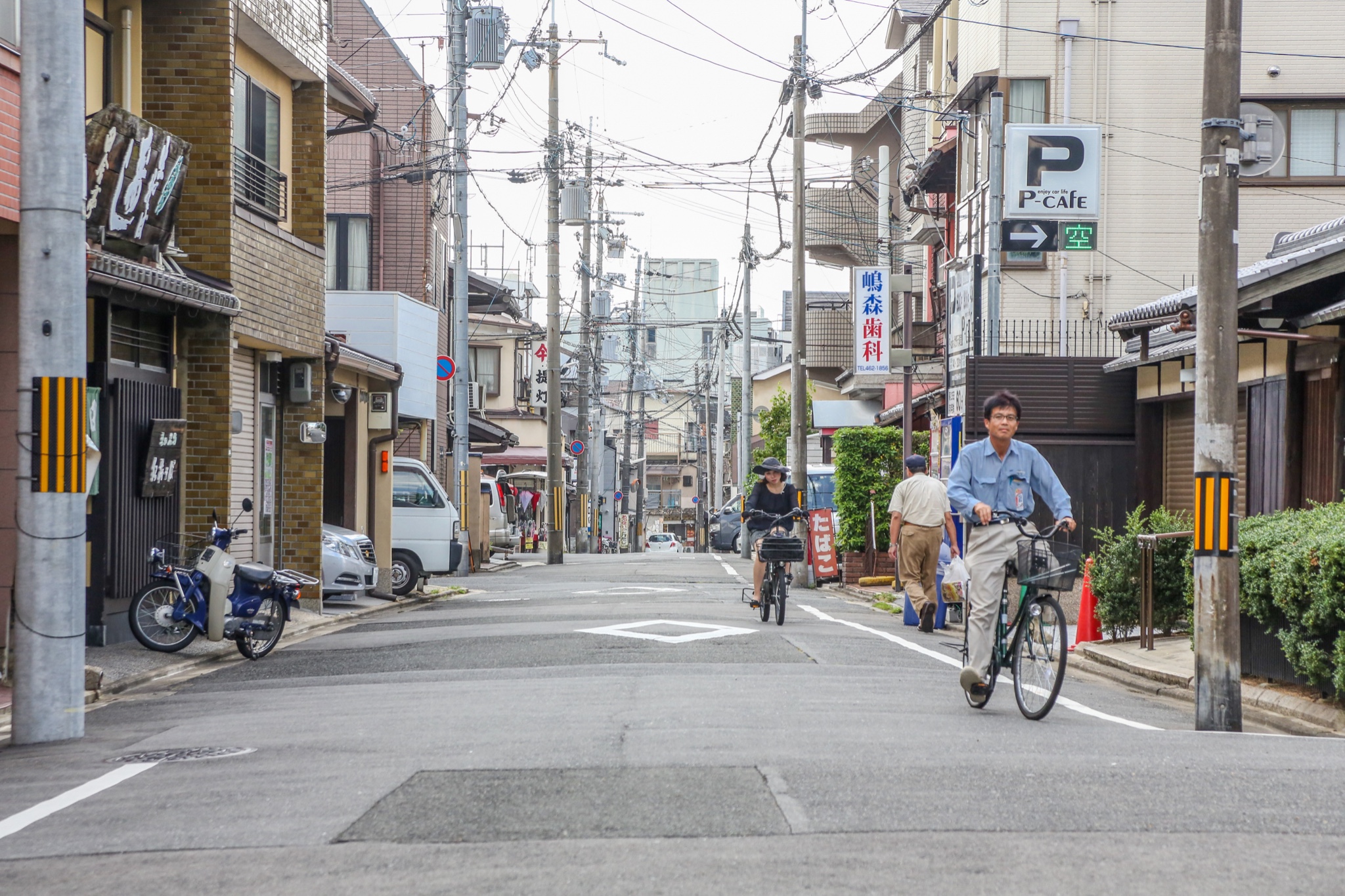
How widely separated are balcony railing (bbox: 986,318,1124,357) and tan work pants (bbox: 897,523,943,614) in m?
11.1

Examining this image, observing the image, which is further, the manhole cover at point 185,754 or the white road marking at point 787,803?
the manhole cover at point 185,754

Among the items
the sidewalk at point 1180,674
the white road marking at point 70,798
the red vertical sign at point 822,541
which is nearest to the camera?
the white road marking at point 70,798

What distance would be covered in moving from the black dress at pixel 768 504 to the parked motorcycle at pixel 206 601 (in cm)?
528

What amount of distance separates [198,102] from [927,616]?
32.2 ft

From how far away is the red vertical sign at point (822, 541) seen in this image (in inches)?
1029

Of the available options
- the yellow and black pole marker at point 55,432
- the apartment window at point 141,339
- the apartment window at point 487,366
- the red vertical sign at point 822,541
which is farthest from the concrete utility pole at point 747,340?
the yellow and black pole marker at point 55,432

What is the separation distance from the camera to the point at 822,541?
26.2 m

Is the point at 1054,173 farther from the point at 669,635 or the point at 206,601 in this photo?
the point at 206,601

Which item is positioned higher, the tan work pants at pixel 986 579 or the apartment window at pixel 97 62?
the apartment window at pixel 97 62

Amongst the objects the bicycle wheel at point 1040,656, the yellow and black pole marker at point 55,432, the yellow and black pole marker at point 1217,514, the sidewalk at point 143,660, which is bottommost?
the sidewalk at point 143,660

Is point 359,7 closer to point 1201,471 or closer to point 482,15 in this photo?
point 482,15

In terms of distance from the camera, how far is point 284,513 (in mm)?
19172

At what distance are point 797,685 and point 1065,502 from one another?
92.8 inches

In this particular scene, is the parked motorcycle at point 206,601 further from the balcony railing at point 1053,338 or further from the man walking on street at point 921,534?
the balcony railing at point 1053,338
